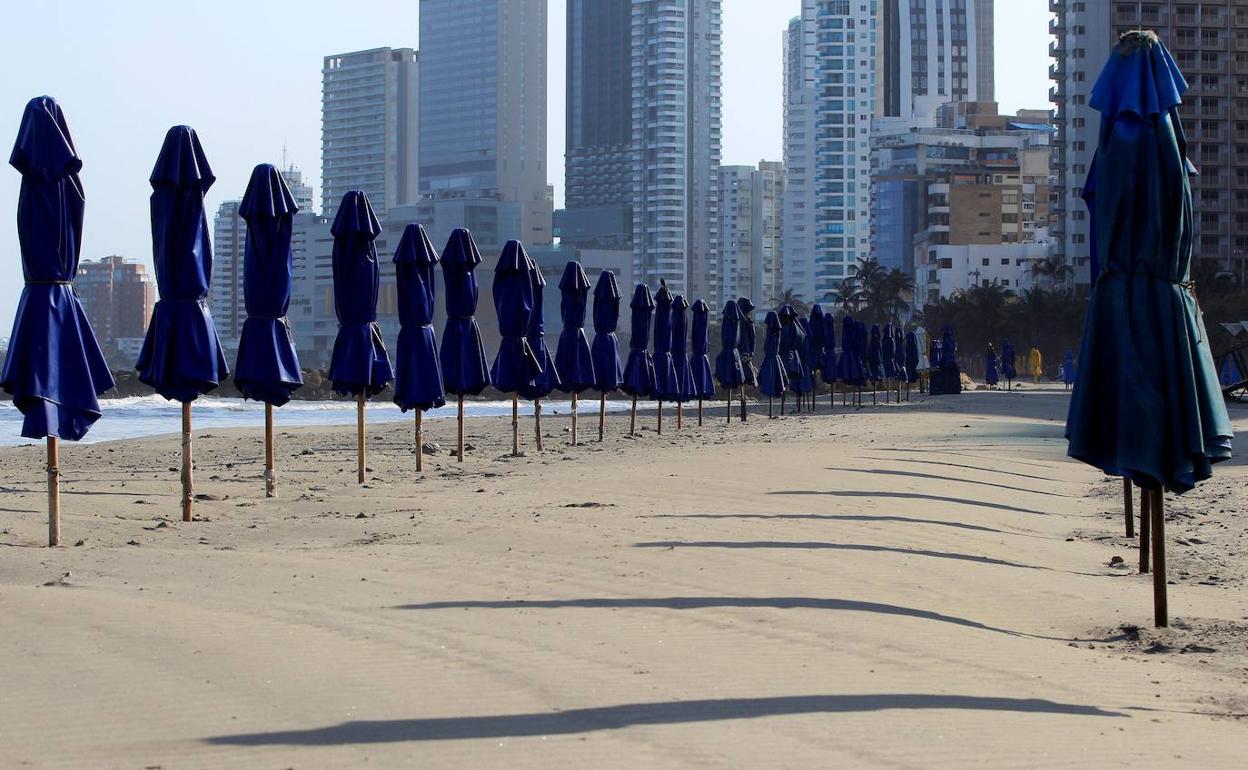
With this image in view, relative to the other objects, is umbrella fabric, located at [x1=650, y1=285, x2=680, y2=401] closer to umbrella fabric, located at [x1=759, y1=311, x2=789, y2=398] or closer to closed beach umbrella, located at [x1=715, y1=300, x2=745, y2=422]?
closed beach umbrella, located at [x1=715, y1=300, x2=745, y2=422]

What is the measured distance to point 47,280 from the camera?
36.7 ft

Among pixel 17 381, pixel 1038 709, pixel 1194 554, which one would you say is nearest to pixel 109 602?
pixel 17 381

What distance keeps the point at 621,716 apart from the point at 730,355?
31766mm

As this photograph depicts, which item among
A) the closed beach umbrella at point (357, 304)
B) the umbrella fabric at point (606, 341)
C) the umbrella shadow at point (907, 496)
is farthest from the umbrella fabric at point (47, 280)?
the umbrella fabric at point (606, 341)

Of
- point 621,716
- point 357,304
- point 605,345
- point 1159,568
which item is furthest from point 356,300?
point 621,716

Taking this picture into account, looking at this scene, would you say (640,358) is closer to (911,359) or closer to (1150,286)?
(1150,286)

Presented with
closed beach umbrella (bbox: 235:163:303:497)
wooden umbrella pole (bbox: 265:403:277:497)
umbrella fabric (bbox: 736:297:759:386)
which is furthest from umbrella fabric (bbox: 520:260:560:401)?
umbrella fabric (bbox: 736:297:759:386)

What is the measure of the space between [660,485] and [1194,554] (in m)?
5.37

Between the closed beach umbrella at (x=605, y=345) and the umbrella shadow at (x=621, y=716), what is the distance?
2110cm

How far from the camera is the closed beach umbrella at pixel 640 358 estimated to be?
30.9 metres

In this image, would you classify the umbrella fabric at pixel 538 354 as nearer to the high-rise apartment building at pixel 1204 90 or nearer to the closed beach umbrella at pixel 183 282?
the closed beach umbrella at pixel 183 282

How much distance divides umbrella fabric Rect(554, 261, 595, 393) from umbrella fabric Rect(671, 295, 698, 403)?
5028 mm

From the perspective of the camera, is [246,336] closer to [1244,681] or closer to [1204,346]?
[1204,346]

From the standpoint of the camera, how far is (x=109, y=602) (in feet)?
26.0
